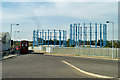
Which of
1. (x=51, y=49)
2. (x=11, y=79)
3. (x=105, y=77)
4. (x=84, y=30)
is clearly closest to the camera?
(x=11, y=79)

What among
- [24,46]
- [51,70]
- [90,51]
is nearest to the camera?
[51,70]

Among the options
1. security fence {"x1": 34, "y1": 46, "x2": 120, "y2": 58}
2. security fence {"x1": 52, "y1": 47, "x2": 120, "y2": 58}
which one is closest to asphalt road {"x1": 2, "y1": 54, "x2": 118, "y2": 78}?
security fence {"x1": 34, "y1": 46, "x2": 120, "y2": 58}

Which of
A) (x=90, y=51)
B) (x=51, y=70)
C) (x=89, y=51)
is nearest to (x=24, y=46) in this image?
(x=89, y=51)

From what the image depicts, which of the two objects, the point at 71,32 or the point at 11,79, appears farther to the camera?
the point at 71,32

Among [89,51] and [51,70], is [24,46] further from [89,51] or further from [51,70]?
[51,70]

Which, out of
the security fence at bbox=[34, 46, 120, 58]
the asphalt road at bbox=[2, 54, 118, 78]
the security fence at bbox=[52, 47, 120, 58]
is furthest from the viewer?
the security fence at bbox=[52, 47, 120, 58]

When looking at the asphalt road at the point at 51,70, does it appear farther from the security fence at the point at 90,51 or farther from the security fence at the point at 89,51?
the security fence at the point at 90,51

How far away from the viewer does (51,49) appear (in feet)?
204

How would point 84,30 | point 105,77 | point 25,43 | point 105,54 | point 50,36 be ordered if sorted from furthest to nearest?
point 50,36 → point 84,30 → point 25,43 → point 105,54 → point 105,77

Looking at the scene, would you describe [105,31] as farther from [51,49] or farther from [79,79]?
[79,79]

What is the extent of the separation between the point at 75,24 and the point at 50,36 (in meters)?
22.3

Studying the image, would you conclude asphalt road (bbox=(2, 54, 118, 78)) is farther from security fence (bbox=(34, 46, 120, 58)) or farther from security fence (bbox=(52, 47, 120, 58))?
security fence (bbox=(52, 47, 120, 58))

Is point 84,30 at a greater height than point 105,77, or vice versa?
point 84,30

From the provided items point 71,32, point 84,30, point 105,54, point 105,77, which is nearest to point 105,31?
point 84,30
